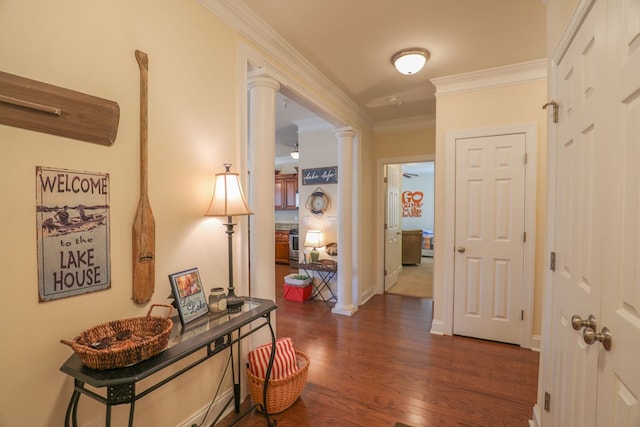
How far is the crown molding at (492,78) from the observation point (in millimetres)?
2709

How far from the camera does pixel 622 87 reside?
2.81 feet

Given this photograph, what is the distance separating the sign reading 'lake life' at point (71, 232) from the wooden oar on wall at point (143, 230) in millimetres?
120

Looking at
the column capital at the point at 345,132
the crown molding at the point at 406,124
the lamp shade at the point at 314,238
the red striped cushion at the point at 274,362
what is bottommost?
the red striped cushion at the point at 274,362

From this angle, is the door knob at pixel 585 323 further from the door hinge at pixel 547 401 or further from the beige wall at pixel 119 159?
the beige wall at pixel 119 159

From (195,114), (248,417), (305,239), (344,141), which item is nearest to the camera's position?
(195,114)

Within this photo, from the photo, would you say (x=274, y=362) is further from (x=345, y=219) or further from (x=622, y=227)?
(x=345, y=219)

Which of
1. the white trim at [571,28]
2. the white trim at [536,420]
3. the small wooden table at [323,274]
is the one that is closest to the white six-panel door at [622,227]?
the white trim at [571,28]

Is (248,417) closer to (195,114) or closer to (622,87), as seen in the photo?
(195,114)

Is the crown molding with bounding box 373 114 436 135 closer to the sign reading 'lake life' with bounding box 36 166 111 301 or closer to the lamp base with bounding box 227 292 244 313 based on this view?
the lamp base with bounding box 227 292 244 313

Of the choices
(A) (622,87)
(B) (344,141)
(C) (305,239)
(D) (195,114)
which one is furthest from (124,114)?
(C) (305,239)

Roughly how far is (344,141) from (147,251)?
2.87 metres

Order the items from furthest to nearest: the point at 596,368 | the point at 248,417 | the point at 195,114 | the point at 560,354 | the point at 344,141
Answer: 1. the point at 344,141
2. the point at 248,417
3. the point at 195,114
4. the point at 560,354
5. the point at 596,368

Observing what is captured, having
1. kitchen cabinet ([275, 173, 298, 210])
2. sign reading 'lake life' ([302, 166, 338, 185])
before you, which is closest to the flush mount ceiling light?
sign reading 'lake life' ([302, 166, 338, 185])

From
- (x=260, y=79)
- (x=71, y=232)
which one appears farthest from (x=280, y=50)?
(x=71, y=232)
